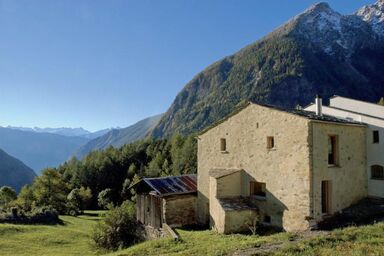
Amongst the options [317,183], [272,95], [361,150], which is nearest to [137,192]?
[317,183]

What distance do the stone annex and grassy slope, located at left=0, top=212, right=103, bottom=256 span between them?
6.47 m

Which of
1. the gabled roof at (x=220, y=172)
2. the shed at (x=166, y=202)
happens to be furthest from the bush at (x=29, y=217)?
the gabled roof at (x=220, y=172)

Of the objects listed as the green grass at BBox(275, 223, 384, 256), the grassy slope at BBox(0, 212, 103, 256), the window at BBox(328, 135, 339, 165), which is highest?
the window at BBox(328, 135, 339, 165)

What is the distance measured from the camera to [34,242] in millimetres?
26859

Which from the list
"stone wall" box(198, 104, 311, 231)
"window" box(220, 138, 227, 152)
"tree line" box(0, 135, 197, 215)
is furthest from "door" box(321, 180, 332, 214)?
"tree line" box(0, 135, 197, 215)

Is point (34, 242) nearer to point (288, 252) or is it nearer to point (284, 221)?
point (284, 221)

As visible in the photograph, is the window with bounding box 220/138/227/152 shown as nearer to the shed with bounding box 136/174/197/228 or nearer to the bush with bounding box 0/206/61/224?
the shed with bounding box 136/174/197/228

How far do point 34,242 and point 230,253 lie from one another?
18087 mm

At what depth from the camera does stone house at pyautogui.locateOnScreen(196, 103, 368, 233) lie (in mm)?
21000

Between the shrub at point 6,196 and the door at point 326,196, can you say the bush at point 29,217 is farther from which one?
the shrub at point 6,196

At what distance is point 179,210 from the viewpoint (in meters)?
27.7

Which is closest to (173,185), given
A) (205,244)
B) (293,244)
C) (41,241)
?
(205,244)

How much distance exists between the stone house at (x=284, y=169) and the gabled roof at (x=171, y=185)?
2.71m

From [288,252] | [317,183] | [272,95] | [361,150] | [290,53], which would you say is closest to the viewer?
[288,252]
